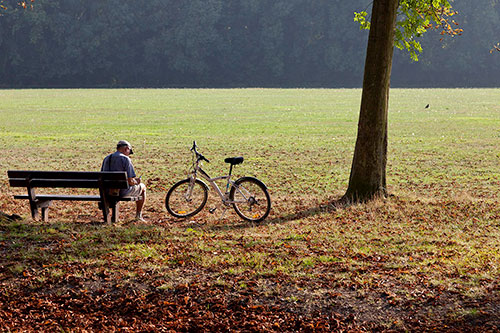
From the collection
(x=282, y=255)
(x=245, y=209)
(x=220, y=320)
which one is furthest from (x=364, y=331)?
(x=245, y=209)

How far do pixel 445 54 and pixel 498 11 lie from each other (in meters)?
10.8

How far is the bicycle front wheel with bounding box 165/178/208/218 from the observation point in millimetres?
8953

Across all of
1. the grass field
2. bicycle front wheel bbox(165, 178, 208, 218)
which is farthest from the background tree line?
bicycle front wheel bbox(165, 178, 208, 218)

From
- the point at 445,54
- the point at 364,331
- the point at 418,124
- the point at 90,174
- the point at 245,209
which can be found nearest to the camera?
the point at 364,331

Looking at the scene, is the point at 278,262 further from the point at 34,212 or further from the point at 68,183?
the point at 34,212

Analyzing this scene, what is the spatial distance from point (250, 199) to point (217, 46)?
81650mm

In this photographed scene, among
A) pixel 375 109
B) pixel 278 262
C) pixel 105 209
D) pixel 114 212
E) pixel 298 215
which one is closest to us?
pixel 278 262

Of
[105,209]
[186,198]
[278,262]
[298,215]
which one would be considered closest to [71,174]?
[105,209]

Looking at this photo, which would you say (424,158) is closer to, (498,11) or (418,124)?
(418,124)

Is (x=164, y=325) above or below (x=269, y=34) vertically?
below

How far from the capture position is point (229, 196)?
8.75 m

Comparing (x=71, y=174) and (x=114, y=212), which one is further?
(x=114, y=212)

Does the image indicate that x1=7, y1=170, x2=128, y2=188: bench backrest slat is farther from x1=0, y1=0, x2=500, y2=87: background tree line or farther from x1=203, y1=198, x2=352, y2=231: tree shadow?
x1=0, y1=0, x2=500, y2=87: background tree line

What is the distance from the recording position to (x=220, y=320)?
16.4ft
